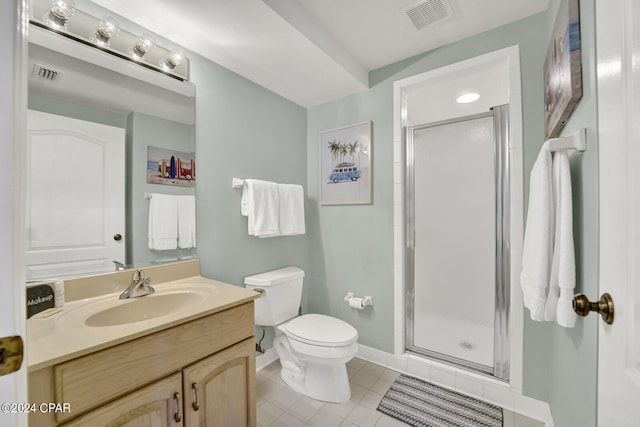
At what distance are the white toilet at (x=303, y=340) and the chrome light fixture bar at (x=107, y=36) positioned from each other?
1396 mm

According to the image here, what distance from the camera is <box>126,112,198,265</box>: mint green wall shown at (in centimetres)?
132

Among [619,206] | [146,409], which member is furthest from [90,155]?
[619,206]

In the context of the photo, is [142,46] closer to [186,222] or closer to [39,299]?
[186,222]

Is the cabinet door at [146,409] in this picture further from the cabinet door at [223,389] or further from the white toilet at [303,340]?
Answer: the white toilet at [303,340]

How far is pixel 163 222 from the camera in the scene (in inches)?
57.3

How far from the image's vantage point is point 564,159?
94 centimetres

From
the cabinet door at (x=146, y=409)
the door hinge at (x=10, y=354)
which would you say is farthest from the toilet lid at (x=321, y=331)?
the door hinge at (x=10, y=354)

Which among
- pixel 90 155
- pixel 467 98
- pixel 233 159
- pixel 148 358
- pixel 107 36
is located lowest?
A: pixel 148 358

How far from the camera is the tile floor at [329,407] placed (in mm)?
1478

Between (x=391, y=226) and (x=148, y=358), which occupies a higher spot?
(x=391, y=226)

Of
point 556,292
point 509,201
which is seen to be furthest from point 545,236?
point 509,201

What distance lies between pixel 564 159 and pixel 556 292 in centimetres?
49

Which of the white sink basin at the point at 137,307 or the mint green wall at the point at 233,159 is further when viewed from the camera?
the mint green wall at the point at 233,159

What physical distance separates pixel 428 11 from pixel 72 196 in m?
2.03
